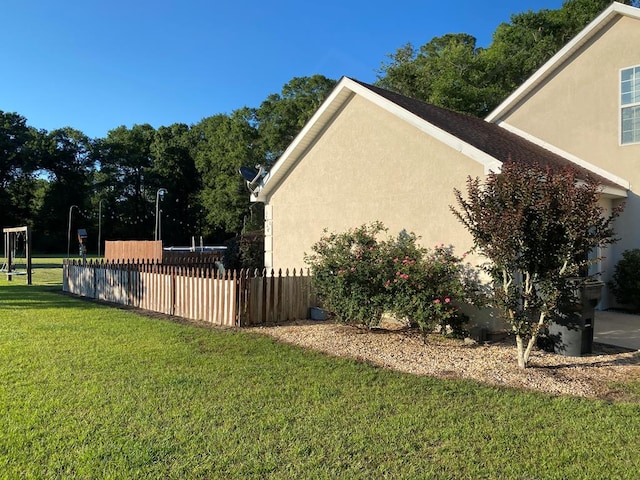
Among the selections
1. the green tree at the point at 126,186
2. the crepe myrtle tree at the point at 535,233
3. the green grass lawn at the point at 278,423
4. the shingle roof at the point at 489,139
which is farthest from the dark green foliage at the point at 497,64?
the green tree at the point at 126,186

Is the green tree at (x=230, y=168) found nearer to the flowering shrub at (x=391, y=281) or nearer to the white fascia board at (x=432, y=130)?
the white fascia board at (x=432, y=130)

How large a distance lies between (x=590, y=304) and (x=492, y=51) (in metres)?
24.6

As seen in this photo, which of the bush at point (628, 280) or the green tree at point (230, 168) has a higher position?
the green tree at point (230, 168)

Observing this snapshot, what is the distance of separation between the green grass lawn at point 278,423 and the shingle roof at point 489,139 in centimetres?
498

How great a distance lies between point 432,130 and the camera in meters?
9.05

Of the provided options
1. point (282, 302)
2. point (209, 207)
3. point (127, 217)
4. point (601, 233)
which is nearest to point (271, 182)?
point (282, 302)

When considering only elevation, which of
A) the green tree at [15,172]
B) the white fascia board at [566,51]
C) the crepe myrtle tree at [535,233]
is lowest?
the crepe myrtle tree at [535,233]

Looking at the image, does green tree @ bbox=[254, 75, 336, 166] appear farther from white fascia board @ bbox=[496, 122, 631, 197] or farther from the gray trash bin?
the gray trash bin

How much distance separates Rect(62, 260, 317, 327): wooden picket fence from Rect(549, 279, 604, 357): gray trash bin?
5022 mm

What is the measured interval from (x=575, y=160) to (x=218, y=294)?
9669 millimetres

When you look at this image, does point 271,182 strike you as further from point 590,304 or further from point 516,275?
point 590,304

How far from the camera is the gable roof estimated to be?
8.78m

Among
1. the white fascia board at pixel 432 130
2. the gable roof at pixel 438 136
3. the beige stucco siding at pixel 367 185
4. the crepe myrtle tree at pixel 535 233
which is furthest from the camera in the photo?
the beige stucco siding at pixel 367 185

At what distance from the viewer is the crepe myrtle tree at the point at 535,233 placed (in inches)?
221
